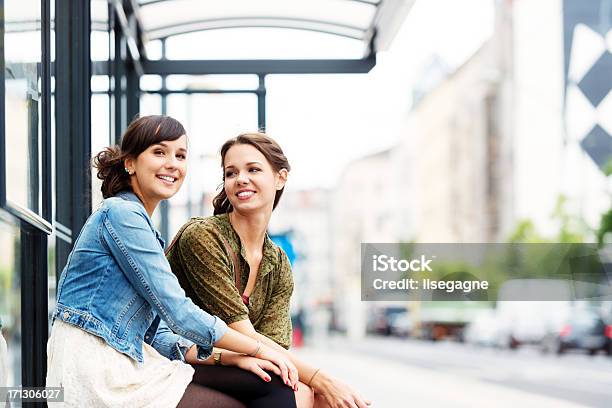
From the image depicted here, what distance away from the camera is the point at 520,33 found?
71.8m

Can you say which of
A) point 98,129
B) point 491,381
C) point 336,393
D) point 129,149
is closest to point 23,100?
point 129,149

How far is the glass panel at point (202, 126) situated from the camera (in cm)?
779

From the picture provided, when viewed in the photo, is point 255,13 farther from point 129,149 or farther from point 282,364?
point 282,364

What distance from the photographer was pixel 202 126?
8812mm

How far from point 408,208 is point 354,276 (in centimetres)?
646

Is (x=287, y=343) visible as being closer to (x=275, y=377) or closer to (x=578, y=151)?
(x=275, y=377)

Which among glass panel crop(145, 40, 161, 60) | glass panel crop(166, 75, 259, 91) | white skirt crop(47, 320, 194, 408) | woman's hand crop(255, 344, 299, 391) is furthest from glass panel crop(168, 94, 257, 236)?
white skirt crop(47, 320, 194, 408)

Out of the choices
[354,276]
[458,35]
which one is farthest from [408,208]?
[458,35]

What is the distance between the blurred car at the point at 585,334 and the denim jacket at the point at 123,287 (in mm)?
25094

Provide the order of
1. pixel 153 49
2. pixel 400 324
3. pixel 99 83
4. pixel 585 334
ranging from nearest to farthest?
1. pixel 99 83
2. pixel 153 49
3. pixel 585 334
4. pixel 400 324

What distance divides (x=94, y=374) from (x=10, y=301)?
2.97 feet

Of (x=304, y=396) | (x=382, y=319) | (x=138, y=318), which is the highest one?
(x=138, y=318)

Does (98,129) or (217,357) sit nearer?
(217,357)

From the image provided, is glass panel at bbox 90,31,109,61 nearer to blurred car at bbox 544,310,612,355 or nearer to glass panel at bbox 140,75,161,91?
glass panel at bbox 140,75,161,91
